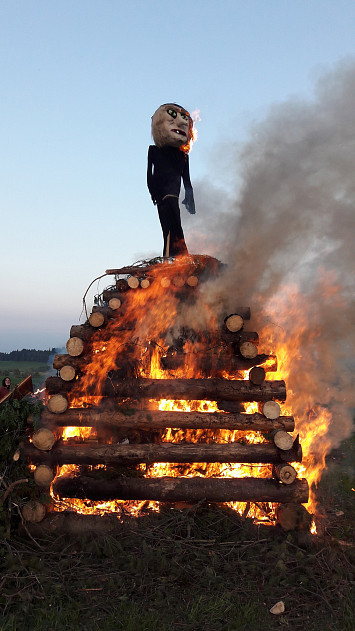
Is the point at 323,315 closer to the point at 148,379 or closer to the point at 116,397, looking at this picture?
the point at 148,379

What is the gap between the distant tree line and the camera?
45.2m

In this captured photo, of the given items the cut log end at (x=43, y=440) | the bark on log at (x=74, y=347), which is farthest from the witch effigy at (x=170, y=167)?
the cut log end at (x=43, y=440)

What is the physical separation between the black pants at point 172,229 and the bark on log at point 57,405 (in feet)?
14.7

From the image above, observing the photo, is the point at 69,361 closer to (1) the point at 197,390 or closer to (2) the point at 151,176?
(1) the point at 197,390

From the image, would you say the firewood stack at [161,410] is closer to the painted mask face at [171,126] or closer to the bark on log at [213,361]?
the bark on log at [213,361]

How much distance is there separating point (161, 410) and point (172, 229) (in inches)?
183

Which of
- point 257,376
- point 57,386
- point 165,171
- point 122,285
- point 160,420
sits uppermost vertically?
point 165,171

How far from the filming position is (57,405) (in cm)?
654

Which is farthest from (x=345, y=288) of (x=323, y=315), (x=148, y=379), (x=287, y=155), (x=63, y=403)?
(x=63, y=403)

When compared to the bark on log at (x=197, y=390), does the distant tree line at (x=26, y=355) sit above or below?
above

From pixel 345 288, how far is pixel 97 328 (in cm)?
514

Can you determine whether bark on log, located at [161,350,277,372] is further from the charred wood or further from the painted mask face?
the painted mask face

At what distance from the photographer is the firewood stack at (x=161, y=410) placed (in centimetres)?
599

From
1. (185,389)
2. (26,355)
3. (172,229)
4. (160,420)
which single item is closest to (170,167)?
(172,229)
